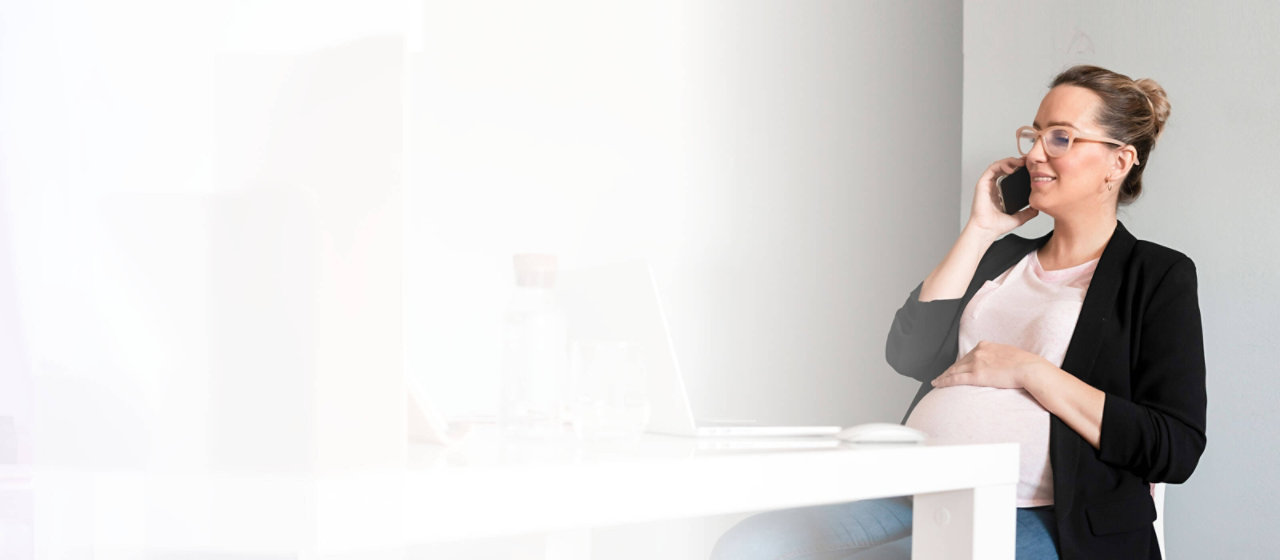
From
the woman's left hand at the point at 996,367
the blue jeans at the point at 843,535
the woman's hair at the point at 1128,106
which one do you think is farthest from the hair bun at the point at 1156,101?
the blue jeans at the point at 843,535

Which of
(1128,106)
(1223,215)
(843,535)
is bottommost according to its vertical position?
(843,535)

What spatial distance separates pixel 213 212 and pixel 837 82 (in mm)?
2729

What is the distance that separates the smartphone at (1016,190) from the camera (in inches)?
83.3

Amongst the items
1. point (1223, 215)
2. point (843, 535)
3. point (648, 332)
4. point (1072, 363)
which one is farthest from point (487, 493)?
point (1223, 215)

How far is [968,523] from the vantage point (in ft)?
4.09

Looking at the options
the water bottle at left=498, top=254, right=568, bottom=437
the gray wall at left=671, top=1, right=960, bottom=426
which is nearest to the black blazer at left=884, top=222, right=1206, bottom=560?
the water bottle at left=498, top=254, right=568, bottom=437

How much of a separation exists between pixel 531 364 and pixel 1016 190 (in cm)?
142

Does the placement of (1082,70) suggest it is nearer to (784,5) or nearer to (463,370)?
(784,5)

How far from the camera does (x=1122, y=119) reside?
1978mm

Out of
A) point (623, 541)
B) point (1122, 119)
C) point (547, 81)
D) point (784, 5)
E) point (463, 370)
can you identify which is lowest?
point (623, 541)

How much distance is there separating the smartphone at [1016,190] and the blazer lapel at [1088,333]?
0.75ft

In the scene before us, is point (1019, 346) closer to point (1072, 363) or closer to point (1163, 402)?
point (1072, 363)

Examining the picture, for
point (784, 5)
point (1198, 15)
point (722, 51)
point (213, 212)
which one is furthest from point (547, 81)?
point (213, 212)

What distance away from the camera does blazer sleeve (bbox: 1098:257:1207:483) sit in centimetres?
166
